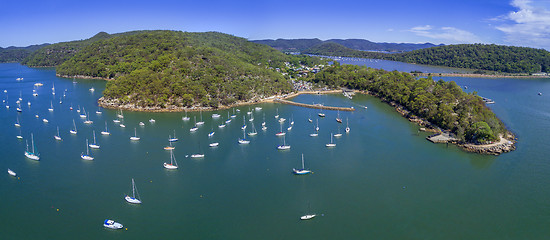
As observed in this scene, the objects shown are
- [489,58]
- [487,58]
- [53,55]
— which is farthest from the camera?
[53,55]

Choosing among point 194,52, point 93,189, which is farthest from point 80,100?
point 93,189

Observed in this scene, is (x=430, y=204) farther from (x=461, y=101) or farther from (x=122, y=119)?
(x=122, y=119)

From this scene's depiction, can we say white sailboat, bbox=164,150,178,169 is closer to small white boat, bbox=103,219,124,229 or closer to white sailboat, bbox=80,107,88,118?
small white boat, bbox=103,219,124,229

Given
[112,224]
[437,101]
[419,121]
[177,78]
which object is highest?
[177,78]

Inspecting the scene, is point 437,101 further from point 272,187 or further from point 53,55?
point 53,55

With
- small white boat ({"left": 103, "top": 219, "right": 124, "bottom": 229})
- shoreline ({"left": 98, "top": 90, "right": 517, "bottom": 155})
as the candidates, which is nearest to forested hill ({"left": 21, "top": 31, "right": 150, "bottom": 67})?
shoreline ({"left": 98, "top": 90, "right": 517, "bottom": 155})

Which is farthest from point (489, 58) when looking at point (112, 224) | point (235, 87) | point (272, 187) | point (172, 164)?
point (112, 224)
